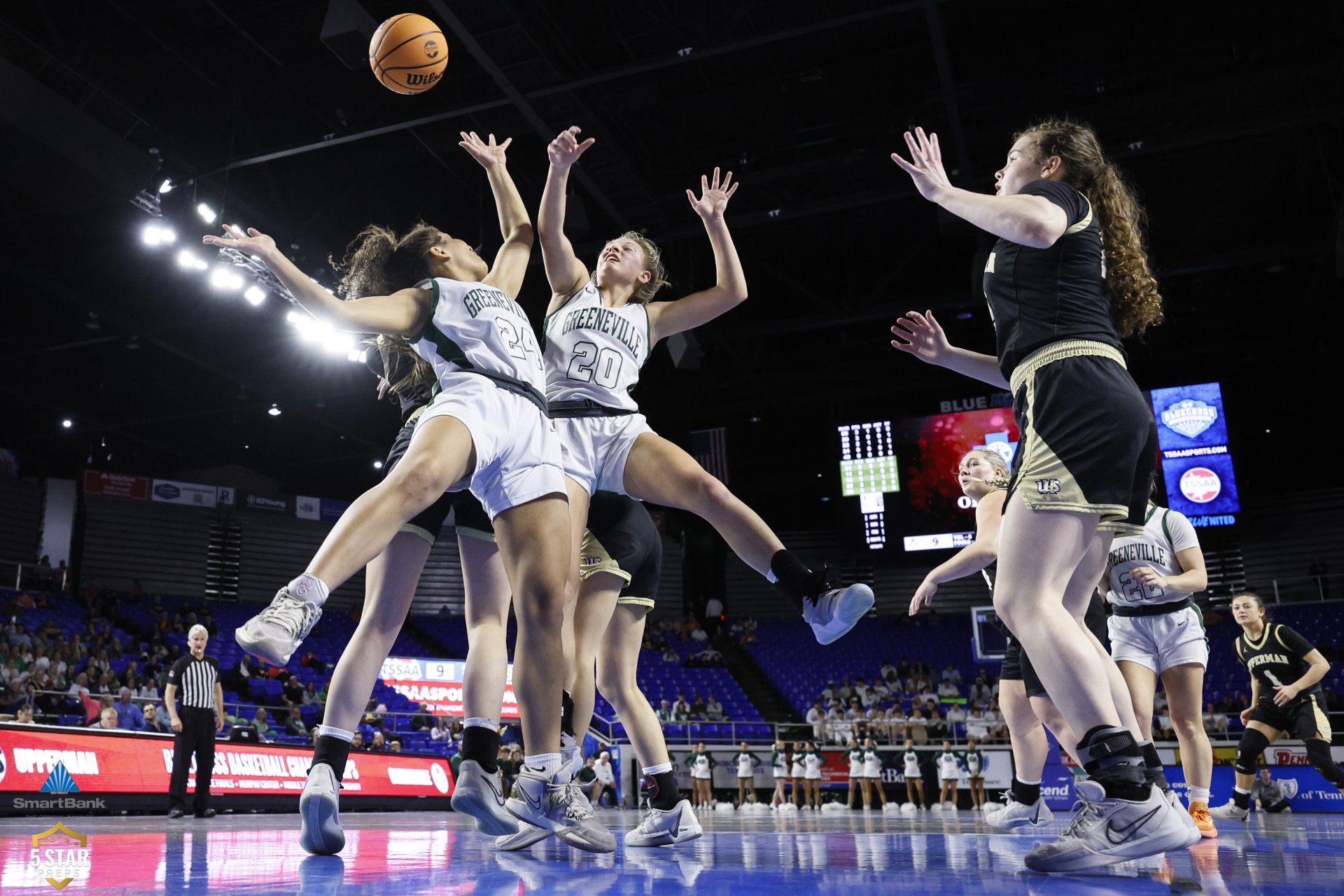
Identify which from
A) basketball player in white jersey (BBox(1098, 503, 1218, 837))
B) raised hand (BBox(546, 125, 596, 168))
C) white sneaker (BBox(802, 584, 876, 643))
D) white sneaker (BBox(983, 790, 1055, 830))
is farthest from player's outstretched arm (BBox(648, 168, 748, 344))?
white sneaker (BBox(983, 790, 1055, 830))

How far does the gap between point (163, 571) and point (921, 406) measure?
20.3 metres

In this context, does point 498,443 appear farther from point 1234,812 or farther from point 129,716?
point 129,716

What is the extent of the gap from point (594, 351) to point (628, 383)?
0.20 meters

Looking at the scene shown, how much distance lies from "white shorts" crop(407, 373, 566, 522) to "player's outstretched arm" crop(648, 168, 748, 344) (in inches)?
48.3

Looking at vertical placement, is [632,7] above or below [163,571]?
above

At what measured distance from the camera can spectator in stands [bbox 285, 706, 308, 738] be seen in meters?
15.4

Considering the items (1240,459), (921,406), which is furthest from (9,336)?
(1240,459)

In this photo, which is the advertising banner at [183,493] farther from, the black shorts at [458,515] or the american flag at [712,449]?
the black shorts at [458,515]

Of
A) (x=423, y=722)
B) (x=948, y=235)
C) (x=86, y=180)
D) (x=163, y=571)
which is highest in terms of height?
(x=948, y=235)

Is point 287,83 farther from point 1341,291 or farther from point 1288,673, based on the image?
point 1341,291

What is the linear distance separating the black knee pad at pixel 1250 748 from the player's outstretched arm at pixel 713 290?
21.7 feet

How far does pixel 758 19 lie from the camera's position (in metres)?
11.9

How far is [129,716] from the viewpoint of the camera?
504 inches

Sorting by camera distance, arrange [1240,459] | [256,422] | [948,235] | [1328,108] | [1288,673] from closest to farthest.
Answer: [1288,673] < [1328,108] < [948,235] < [1240,459] < [256,422]
